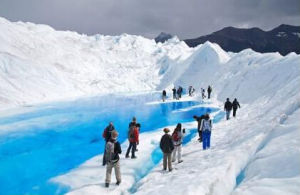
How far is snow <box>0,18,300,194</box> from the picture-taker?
8.95 m

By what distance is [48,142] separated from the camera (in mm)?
19781

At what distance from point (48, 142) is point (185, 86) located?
52.6m

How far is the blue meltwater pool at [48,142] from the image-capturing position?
41.3 feet

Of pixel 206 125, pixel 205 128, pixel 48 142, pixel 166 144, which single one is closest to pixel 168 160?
pixel 166 144

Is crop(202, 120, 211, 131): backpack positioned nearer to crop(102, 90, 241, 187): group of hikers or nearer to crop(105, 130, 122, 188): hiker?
crop(102, 90, 241, 187): group of hikers

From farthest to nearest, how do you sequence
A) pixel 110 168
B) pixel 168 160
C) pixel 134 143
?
pixel 134 143 → pixel 168 160 → pixel 110 168

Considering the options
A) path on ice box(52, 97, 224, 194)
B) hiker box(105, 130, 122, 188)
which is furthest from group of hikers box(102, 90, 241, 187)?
path on ice box(52, 97, 224, 194)

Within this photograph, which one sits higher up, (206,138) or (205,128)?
(205,128)

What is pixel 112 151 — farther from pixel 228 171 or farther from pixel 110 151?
pixel 228 171

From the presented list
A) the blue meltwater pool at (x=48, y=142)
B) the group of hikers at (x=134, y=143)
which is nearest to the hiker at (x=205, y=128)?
the group of hikers at (x=134, y=143)

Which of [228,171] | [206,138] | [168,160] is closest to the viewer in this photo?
[228,171]

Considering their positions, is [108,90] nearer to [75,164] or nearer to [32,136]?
[32,136]

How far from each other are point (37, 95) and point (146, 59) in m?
60.5

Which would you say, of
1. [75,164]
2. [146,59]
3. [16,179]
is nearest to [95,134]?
[75,164]
